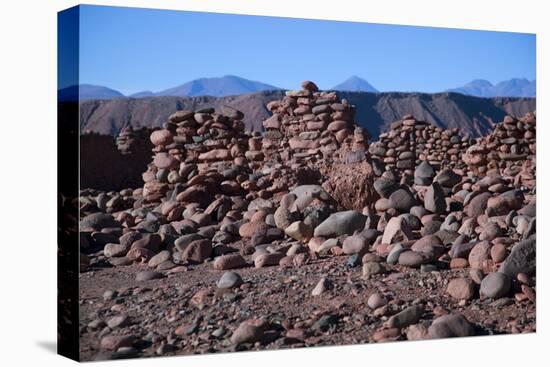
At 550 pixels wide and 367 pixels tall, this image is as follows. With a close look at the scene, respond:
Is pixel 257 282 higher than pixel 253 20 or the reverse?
the reverse

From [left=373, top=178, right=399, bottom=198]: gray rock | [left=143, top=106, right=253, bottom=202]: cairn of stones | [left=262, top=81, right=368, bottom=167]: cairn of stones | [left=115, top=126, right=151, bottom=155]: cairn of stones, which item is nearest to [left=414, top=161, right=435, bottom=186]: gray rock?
[left=262, top=81, right=368, bottom=167]: cairn of stones

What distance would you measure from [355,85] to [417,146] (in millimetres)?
3382

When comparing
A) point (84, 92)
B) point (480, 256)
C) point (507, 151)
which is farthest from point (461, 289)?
point (507, 151)

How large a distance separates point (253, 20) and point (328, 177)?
2.26 m

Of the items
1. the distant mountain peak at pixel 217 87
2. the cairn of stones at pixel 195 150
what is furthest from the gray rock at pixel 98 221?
the cairn of stones at pixel 195 150

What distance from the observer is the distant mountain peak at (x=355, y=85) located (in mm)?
8047

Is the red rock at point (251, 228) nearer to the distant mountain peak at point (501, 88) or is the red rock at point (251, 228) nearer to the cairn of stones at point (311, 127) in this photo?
the cairn of stones at point (311, 127)

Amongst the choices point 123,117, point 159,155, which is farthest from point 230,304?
point 123,117

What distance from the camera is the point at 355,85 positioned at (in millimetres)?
8352

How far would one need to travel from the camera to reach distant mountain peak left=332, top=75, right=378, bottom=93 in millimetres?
8047

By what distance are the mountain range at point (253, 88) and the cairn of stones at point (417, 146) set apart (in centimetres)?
211

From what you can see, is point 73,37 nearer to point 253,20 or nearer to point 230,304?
point 253,20

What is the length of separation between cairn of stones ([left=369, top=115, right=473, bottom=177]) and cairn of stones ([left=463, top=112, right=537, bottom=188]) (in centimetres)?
28

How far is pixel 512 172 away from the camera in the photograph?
10.3 m
